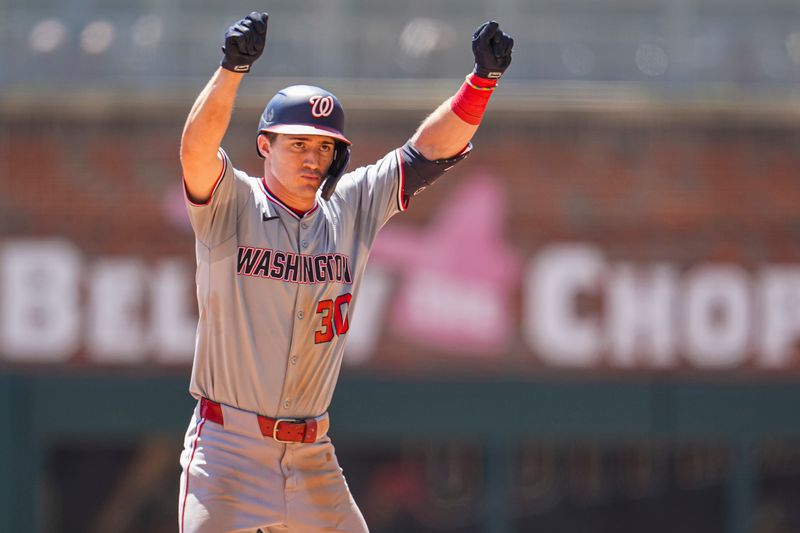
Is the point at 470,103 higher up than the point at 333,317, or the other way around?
the point at 470,103

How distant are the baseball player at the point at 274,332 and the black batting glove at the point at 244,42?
30cm

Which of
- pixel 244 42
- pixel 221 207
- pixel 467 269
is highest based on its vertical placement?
pixel 244 42

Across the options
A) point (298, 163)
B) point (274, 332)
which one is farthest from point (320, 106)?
point (274, 332)

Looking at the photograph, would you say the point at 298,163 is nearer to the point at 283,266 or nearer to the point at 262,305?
the point at 283,266

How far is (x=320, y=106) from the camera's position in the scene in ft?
13.4

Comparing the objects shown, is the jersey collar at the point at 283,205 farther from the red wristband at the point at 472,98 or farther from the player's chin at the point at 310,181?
the red wristband at the point at 472,98

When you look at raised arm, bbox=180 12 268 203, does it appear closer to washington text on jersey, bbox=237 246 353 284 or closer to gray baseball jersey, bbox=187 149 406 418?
gray baseball jersey, bbox=187 149 406 418

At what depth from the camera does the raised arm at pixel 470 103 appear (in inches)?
166

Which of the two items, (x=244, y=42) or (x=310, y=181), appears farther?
(x=310, y=181)

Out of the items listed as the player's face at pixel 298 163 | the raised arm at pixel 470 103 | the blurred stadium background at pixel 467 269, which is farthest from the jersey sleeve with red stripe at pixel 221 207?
the blurred stadium background at pixel 467 269

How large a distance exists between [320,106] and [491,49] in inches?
23.2

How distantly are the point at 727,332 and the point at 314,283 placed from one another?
18.9ft

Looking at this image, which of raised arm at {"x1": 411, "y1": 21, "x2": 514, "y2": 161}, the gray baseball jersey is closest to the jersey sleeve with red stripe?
the gray baseball jersey

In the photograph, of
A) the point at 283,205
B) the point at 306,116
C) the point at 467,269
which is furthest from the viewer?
the point at 467,269
